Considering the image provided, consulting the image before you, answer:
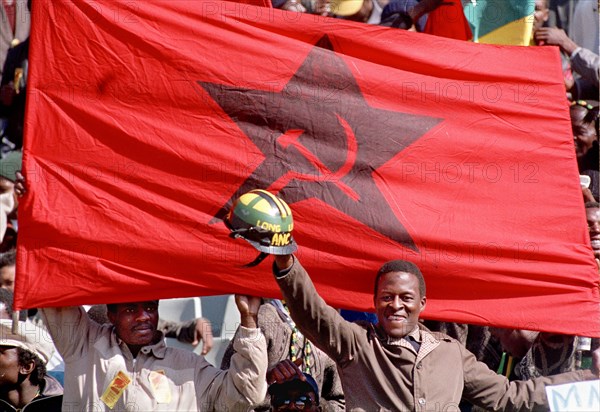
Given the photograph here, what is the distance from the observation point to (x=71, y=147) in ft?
21.9

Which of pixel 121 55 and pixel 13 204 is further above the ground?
pixel 121 55

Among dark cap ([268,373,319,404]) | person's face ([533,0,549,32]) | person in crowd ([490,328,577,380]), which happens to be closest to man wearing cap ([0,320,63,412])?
dark cap ([268,373,319,404])

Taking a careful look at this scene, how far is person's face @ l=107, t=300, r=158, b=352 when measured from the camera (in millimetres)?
6488

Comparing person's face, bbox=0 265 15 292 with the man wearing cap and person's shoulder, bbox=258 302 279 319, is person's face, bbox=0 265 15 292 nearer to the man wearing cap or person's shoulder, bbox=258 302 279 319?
the man wearing cap

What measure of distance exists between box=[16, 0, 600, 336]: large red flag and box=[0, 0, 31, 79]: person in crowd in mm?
4329

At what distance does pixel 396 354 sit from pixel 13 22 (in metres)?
6.43

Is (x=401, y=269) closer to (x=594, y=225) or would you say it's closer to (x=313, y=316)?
(x=313, y=316)

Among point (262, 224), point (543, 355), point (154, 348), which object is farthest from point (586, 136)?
point (262, 224)

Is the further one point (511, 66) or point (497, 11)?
point (497, 11)

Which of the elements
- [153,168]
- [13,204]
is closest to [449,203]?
[153,168]

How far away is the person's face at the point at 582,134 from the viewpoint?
9391mm

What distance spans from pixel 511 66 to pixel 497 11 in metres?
1.68

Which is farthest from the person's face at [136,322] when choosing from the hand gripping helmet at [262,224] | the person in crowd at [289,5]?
the person in crowd at [289,5]

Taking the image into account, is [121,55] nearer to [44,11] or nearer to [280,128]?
[44,11]
